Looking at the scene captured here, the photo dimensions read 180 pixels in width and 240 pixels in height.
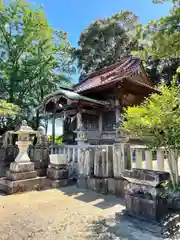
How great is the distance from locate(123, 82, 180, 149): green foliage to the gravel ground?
1571 mm

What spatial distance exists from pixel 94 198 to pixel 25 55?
13.6 m

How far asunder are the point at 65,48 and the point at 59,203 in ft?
49.8

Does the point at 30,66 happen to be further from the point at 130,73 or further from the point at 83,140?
the point at 83,140

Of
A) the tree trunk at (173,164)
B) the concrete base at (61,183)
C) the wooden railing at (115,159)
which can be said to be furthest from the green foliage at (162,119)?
the concrete base at (61,183)

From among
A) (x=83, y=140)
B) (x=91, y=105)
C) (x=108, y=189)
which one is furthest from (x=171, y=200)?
(x=91, y=105)

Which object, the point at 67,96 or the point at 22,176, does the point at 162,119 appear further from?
the point at 67,96

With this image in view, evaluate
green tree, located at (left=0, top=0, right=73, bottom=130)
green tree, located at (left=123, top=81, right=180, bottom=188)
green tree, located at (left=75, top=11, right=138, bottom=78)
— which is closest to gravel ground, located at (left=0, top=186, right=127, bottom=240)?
green tree, located at (left=123, top=81, right=180, bottom=188)

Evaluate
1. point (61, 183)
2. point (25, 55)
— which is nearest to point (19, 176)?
point (61, 183)

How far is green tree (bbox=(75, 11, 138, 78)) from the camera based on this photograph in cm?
1880

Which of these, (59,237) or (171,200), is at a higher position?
(171,200)

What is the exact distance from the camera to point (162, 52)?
3.77 metres

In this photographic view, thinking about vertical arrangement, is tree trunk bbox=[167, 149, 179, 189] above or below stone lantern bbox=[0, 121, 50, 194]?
above

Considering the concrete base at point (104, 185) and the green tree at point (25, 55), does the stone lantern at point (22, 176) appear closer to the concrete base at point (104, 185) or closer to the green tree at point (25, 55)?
the concrete base at point (104, 185)

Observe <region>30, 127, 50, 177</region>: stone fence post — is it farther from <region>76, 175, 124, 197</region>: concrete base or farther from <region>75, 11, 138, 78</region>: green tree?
<region>75, 11, 138, 78</region>: green tree
